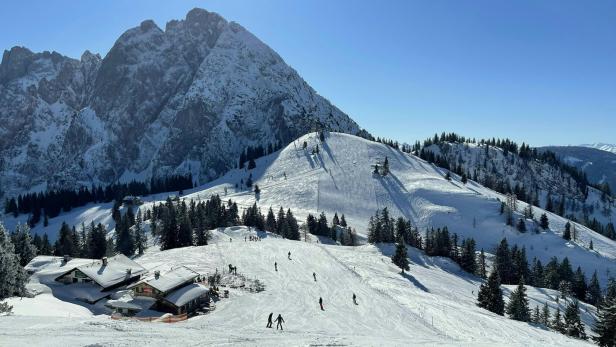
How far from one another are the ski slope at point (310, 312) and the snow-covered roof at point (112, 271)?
6.19 meters

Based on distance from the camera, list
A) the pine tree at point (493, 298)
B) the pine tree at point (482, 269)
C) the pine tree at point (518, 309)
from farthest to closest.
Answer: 1. the pine tree at point (482, 269)
2. the pine tree at point (493, 298)
3. the pine tree at point (518, 309)

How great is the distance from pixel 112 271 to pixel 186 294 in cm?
1646

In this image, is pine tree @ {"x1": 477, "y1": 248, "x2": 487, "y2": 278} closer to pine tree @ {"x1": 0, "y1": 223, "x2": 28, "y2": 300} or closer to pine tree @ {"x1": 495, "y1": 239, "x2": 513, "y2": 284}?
pine tree @ {"x1": 495, "y1": 239, "x2": 513, "y2": 284}

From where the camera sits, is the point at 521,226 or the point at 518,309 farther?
the point at 521,226

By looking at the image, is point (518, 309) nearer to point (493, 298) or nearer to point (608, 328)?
point (493, 298)

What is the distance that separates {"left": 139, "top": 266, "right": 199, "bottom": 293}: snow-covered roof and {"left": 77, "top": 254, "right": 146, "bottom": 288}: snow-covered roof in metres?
7.78

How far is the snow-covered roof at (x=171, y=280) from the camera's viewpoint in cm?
5606

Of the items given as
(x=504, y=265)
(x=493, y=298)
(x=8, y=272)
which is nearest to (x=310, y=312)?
(x=8, y=272)

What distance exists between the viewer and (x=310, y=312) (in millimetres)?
53156

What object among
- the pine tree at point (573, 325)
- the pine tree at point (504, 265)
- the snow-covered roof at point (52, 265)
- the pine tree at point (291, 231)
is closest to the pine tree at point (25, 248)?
the snow-covered roof at point (52, 265)

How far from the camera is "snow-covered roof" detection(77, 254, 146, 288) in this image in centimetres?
6278

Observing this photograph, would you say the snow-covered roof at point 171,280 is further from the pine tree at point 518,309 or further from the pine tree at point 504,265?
the pine tree at point 504,265

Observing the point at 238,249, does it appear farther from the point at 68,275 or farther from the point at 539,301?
the point at 539,301

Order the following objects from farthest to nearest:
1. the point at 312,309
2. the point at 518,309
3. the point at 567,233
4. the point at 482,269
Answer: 1. the point at 567,233
2. the point at 482,269
3. the point at 518,309
4. the point at 312,309
